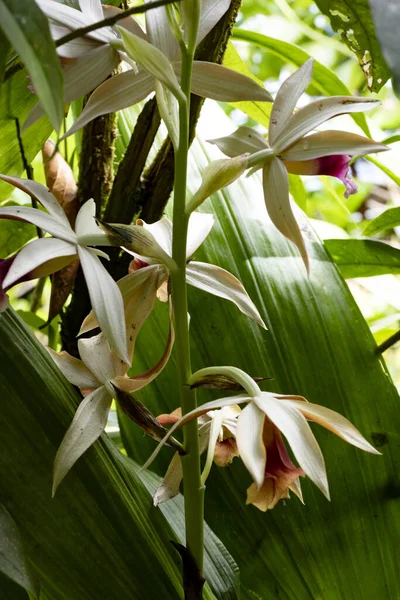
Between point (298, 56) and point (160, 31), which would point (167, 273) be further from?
point (298, 56)

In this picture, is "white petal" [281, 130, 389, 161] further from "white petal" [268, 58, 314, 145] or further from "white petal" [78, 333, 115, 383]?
"white petal" [78, 333, 115, 383]

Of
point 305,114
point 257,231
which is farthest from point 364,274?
point 305,114

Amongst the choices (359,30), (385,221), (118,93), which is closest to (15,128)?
(118,93)

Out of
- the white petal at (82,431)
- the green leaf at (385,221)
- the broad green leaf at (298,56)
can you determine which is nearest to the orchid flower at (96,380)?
the white petal at (82,431)

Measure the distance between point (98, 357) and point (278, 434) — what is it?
0.14 metres

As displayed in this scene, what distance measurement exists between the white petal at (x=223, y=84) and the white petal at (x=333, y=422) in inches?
7.5

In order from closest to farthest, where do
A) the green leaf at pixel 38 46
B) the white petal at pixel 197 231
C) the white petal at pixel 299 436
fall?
1. the green leaf at pixel 38 46
2. the white petal at pixel 299 436
3. the white petal at pixel 197 231

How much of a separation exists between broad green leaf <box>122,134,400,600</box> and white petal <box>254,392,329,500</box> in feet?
0.87

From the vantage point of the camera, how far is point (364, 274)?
0.82 metres

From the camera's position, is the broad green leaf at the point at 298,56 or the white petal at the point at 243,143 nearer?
the white petal at the point at 243,143

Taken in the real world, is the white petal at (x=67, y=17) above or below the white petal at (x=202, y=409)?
above

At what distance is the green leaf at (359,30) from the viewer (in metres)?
0.47

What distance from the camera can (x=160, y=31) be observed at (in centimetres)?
41

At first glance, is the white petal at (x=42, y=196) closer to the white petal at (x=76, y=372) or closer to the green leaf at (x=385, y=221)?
the white petal at (x=76, y=372)
